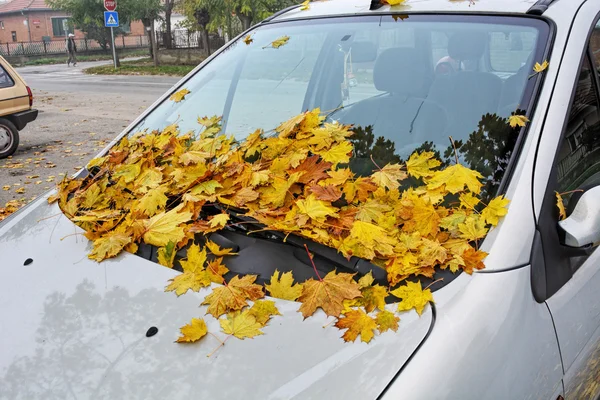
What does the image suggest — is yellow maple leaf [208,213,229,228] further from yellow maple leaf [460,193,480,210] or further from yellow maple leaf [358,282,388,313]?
yellow maple leaf [460,193,480,210]

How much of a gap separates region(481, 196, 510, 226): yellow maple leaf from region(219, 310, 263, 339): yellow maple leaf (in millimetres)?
658

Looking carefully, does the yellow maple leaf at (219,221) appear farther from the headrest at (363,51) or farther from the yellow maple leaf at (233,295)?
the headrest at (363,51)

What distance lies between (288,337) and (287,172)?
730 mm

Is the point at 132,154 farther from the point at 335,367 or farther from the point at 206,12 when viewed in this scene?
the point at 206,12

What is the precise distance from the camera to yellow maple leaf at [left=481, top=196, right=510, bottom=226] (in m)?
1.50

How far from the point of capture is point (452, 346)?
4.12 ft

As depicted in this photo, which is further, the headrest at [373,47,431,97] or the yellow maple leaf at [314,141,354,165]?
the headrest at [373,47,431,97]

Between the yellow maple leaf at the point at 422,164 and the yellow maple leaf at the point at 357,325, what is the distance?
60 centimetres

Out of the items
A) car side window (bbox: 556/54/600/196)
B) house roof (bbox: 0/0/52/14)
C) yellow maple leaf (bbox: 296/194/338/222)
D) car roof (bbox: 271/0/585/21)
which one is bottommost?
yellow maple leaf (bbox: 296/194/338/222)

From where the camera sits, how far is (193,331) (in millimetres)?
1377

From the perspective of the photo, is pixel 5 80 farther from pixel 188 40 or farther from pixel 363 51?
pixel 188 40

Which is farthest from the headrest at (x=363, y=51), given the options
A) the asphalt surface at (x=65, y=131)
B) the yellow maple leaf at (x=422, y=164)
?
the asphalt surface at (x=65, y=131)

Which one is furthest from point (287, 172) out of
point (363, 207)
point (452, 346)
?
point (452, 346)

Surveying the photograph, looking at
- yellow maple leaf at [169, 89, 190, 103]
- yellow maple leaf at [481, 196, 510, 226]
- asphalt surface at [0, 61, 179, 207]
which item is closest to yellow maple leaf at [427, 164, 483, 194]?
yellow maple leaf at [481, 196, 510, 226]
